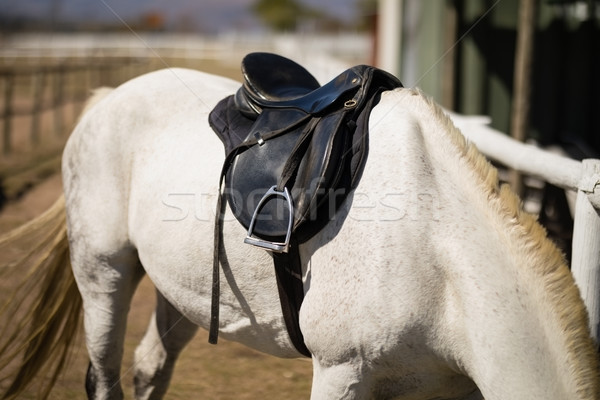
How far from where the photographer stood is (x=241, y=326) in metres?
2.30

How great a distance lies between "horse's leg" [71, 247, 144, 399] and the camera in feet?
9.11

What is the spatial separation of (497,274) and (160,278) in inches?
52.0

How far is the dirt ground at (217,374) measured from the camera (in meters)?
3.56

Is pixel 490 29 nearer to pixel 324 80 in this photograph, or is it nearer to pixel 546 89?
pixel 546 89

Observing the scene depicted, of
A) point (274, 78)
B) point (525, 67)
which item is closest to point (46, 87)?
point (525, 67)

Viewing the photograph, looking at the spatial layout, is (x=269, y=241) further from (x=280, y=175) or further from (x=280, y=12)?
(x=280, y=12)

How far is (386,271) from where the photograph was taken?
1.88 m

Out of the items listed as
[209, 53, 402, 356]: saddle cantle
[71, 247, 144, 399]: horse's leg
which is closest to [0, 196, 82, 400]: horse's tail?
[71, 247, 144, 399]: horse's leg

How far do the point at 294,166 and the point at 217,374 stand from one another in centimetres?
212

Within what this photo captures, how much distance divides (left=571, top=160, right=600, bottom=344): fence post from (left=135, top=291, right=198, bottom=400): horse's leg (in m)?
1.77

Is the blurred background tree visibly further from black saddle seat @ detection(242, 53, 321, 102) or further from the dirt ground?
black saddle seat @ detection(242, 53, 321, 102)

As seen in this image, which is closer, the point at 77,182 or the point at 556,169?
the point at 556,169

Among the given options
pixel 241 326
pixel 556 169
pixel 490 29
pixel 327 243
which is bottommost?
pixel 241 326

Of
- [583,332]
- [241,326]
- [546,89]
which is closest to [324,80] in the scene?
[546,89]
